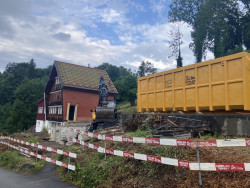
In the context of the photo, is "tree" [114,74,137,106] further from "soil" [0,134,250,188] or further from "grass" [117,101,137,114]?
"soil" [0,134,250,188]

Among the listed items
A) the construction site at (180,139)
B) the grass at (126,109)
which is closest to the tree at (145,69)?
the grass at (126,109)

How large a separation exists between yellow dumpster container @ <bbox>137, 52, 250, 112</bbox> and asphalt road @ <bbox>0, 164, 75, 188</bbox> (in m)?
5.42

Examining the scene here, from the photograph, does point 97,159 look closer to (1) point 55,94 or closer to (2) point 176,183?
(2) point 176,183

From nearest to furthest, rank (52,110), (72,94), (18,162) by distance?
1. (18,162)
2. (72,94)
3. (52,110)

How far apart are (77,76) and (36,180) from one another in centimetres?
2404

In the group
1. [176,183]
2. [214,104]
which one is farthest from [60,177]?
[214,104]

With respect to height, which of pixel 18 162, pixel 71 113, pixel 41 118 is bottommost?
pixel 18 162

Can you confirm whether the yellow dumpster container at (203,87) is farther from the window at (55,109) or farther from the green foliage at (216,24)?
the green foliage at (216,24)

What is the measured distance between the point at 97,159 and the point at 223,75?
537 centimetres

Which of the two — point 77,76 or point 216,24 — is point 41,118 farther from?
point 216,24

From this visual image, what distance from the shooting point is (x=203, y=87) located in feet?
28.3

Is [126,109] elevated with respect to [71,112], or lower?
elevated

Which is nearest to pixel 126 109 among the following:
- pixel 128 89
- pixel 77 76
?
pixel 128 89

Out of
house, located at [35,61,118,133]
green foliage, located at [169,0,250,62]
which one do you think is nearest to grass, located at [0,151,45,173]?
house, located at [35,61,118,133]
